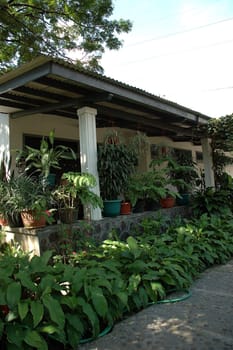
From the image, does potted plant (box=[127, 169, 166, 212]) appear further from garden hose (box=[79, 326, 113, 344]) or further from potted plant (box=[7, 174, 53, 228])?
garden hose (box=[79, 326, 113, 344])

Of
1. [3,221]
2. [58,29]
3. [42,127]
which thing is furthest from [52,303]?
[58,29]

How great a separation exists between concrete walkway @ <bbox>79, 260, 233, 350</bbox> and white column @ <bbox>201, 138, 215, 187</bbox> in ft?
17.1

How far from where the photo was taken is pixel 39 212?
394cm

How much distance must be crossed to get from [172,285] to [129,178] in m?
2.40

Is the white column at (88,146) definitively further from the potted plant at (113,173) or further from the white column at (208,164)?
the white column at (208,164)

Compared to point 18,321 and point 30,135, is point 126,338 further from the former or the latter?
point 30,135

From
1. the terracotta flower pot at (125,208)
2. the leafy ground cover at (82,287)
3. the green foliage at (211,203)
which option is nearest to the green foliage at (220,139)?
the green foliage at (211,203)

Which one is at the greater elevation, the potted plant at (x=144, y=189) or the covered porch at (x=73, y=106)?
the covered porch at (x=73, y=106)

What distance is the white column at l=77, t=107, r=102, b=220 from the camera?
4926mm

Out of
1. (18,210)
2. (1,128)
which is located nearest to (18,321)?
(18,210)

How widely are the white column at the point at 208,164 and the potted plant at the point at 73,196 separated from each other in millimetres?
4749

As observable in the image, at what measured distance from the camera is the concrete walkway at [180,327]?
229 cm

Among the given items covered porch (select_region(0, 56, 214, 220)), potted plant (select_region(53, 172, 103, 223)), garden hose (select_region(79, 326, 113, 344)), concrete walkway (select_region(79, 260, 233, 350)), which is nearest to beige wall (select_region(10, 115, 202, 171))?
covered porch (select_region(0, 56, 214, 220))

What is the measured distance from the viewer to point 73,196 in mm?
4336
